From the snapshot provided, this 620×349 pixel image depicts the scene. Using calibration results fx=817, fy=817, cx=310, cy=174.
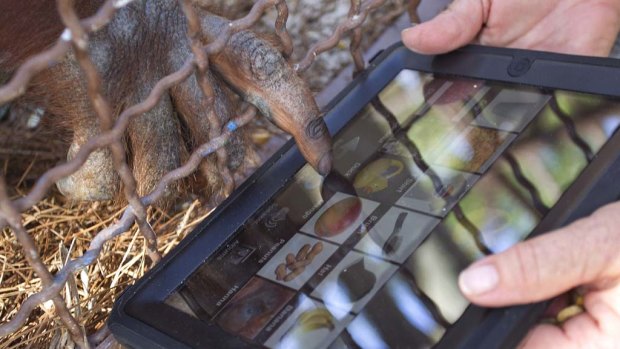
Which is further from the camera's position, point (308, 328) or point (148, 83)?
point (148, 83)

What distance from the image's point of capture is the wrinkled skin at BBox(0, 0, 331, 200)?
973 mm

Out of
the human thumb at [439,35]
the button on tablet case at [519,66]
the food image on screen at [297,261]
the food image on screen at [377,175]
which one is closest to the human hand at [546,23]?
the human thumb at [439,35]

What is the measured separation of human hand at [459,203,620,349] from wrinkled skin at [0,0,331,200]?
333mm

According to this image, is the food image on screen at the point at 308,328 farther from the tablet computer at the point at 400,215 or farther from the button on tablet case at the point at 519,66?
the button on tablet case at the point at 519,66

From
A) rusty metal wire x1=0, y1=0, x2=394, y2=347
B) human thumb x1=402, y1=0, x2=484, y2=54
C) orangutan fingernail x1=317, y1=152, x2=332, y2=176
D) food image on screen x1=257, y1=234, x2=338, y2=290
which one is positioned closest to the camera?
rusty metal wire x1=0, y1=0, x2=394, y2=347

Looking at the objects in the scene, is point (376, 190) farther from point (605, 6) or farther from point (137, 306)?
point (605, 6)

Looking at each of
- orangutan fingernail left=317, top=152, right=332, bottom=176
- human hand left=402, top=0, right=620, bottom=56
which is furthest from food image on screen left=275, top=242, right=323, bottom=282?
human hand left=402, top=0, right=620, bottom=56

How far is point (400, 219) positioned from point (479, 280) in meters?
0.16

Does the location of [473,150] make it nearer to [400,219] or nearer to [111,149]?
[400,219]

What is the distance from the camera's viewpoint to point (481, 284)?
2.26 ft

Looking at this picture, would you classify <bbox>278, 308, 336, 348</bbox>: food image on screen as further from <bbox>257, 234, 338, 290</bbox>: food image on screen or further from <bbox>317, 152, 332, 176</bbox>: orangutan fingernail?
<bbox>317, 152, 332, 176</bbox>: orangutan fingernail

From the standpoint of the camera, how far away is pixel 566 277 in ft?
2.35

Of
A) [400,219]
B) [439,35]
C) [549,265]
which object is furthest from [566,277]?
[439,35]

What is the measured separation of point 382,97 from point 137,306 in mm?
409
